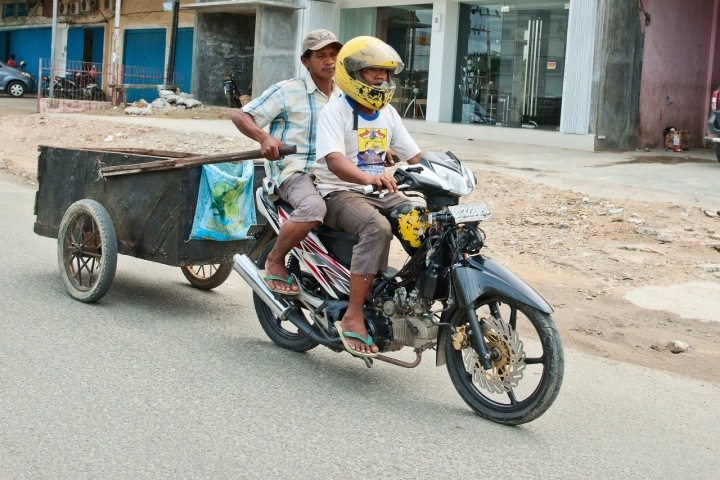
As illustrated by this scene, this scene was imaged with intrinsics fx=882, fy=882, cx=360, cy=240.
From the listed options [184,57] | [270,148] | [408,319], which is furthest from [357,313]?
[184,57]

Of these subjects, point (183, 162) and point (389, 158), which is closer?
point (389, 158)

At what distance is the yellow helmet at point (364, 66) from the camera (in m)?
4.58

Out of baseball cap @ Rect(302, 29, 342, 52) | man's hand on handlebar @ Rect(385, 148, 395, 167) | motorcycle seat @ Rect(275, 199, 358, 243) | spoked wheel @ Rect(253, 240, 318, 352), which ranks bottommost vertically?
spoked wheel @ Rect(253, 240, 318, 352)

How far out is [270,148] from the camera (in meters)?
4.98

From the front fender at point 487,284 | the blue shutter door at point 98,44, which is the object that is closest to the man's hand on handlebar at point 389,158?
the front fender at point 487,284

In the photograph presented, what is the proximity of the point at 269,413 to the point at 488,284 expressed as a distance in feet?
4.05

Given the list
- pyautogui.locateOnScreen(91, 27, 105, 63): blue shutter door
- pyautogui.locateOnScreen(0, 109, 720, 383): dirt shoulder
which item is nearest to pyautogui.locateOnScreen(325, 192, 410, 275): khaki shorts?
pyautogui.locateOnScreen(0, 109, 720, 383): dirt shoulder

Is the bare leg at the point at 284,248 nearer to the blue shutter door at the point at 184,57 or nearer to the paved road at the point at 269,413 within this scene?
the paved road at the point at 269,413

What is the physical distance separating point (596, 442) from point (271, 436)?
1.53m

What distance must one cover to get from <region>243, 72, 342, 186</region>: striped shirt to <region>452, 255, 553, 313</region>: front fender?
1.34 m

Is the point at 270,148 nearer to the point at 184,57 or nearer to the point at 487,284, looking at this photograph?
the point at 487,284

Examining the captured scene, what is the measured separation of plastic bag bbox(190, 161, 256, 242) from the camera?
19.1 ft

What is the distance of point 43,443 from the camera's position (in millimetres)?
3789

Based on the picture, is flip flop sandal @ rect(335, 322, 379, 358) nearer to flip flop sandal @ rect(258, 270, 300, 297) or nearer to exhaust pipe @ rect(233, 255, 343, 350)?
exhaust pipe @ rect(233, 255, 343, 350)
